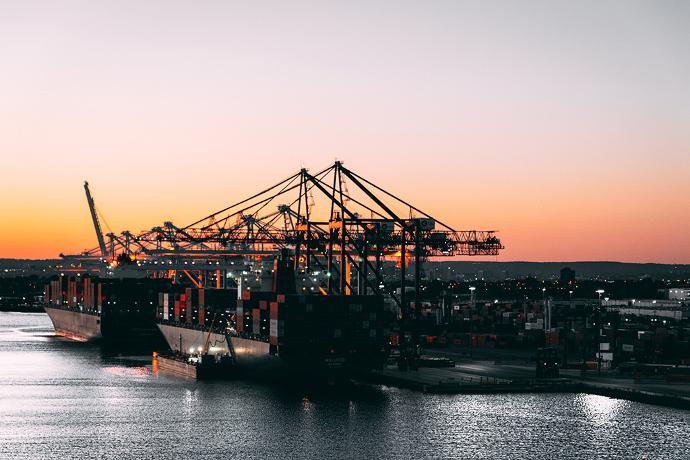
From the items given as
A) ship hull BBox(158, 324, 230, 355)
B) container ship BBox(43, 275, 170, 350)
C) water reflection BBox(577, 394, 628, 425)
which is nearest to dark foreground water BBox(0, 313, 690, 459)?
water reflection BBox(577, 394, 628, 425)

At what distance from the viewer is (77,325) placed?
175875mm

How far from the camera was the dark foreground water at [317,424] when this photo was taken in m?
61.1

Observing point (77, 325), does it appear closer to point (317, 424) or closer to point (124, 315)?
point (124, 315)

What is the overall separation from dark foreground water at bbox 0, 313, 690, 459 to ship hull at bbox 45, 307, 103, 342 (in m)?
68.1

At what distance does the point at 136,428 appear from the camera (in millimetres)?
68500

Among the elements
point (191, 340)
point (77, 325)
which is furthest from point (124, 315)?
point (191, 340)

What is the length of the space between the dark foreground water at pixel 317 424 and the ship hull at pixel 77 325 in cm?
6810

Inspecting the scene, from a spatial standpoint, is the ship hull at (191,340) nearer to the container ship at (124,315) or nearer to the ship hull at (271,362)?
the ship hull at (271,362)

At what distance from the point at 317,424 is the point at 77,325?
114m

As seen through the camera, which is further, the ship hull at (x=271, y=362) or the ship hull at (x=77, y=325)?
the ship hull at (x=77, y=325)

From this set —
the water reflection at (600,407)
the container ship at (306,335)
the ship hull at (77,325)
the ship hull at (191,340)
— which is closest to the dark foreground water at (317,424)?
the water reflection at (600,407)

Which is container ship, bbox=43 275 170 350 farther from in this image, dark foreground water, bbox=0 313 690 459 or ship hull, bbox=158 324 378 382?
dark foreground water, bbox=0 313 690 459

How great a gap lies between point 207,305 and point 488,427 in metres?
51.5

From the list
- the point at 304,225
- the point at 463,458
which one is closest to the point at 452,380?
the point at 463,458
